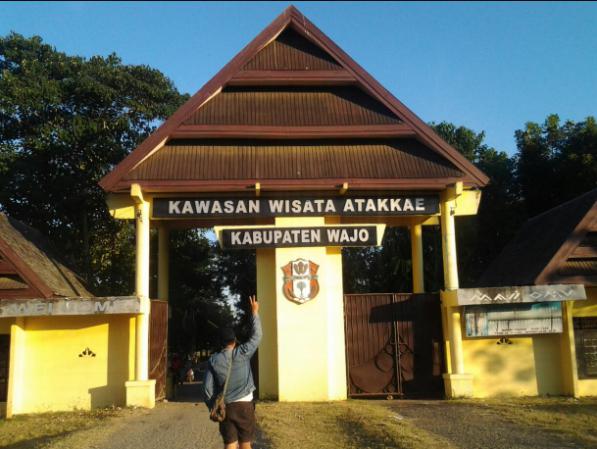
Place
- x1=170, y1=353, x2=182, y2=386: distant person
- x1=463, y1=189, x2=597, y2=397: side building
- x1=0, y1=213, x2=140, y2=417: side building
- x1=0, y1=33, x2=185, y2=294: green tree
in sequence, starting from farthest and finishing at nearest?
x1=0, y1=33, x2=185, y2=294: green tree, x1=170, y1=353, x2=182, y2=386: distant person, x1=463, y1=189, x2=597, y2=397: side building, x1=0, y1=213, x2=140, y2=417: side building

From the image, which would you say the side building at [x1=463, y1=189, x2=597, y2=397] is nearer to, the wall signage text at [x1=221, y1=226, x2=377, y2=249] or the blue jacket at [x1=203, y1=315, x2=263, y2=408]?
the wall signage text at [x1=221, y1=226, x2=377, y2=249]

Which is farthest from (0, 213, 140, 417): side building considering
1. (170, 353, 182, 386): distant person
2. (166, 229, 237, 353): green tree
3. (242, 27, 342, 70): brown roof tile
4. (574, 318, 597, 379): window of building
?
(166, 229, 237, 353): green tree

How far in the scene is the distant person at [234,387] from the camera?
6715 mm

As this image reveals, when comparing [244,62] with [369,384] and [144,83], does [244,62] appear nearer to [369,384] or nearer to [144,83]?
[369,384]

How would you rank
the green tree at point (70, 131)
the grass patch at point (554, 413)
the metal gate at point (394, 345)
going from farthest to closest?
the green tree at point (70, 131) < the metal gate at point (394, 345) < the grass patch at point (554, 413)

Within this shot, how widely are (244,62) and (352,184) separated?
4.03m

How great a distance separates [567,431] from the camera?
9984 millimetres

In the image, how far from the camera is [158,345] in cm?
1462

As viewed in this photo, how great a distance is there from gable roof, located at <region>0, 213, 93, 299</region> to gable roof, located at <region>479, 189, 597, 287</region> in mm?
11234

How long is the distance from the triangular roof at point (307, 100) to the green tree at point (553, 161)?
1067 centimetres

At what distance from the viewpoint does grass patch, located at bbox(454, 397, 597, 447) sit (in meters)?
10.1

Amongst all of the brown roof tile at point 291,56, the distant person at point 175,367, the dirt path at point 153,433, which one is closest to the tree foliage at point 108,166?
the distant person at point 175,367

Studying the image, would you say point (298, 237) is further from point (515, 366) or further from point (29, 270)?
point (29, 270)

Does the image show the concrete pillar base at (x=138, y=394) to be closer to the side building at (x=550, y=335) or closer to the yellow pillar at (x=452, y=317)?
the yellow pillar at (x=452, y=317)
